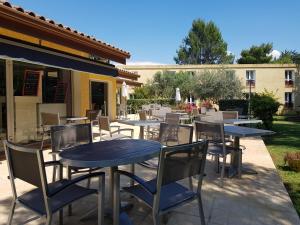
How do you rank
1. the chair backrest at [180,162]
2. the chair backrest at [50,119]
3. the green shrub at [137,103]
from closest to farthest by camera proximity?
1. the chair backrest at [180,162]
2. the chair backrest at [50,119]
3. the green shrub at [137,103]

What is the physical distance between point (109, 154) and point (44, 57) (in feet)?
11.6

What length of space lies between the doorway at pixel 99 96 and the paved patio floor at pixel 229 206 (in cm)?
1018

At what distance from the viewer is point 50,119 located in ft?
27.8

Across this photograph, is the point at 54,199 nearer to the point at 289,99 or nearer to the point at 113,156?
the point at 113,156

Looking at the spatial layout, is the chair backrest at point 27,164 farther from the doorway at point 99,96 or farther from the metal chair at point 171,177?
the doorway at point 99,96

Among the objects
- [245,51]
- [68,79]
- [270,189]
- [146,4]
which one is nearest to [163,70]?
[146,4]

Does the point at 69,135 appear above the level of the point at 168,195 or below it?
above

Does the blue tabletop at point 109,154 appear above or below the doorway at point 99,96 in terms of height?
below

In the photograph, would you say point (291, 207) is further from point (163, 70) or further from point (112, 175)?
point (163, 70)

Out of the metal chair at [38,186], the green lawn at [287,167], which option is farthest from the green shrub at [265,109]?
the metal chair at [38,186]

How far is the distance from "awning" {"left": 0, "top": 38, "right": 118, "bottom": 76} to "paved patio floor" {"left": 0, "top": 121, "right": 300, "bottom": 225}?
2.20 meters

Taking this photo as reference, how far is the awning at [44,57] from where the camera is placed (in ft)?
17.4

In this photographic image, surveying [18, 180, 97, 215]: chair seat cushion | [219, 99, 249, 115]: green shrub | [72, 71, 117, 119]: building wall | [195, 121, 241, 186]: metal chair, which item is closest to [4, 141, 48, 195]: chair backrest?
[18, 180, 97, 215]: chair seat cushion

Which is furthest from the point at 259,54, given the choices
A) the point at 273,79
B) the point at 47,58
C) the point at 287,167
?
the point at 47,58
